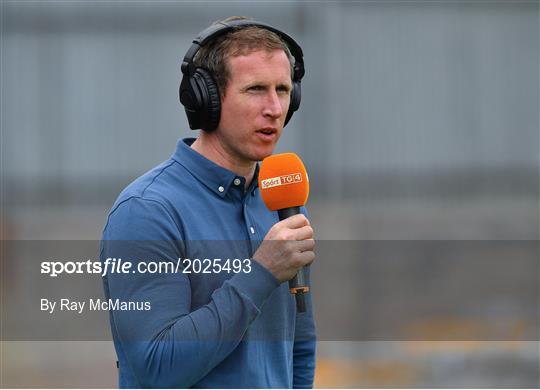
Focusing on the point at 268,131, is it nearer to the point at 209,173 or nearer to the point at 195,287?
the point at 209,173

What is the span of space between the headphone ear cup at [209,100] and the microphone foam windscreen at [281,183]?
0.10 metres

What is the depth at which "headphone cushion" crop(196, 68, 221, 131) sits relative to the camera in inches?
42.1

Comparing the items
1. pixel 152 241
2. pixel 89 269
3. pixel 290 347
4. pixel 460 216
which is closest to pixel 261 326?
pixel 290 347

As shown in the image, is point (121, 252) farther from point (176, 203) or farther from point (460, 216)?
point (460, 216)

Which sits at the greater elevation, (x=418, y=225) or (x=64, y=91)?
(x=64, y=91)

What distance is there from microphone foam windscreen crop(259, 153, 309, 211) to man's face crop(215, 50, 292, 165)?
0.02m

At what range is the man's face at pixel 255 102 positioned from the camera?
1043 millimetres

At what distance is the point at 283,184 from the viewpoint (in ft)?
3.46

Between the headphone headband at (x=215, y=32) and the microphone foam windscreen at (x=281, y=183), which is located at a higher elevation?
the headphone headband at (x=215, y=32)

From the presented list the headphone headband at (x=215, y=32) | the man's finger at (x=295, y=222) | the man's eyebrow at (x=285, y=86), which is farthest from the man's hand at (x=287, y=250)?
the headphone headband at (x=215, y=32)

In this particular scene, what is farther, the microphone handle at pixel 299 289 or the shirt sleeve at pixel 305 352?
the shirt sleeve at pixel 305 352

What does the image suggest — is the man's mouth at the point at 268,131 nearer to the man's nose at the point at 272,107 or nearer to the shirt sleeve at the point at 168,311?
the man's nose at the point at 272,107

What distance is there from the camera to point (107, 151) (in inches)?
77.9

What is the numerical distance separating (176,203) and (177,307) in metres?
0.15
